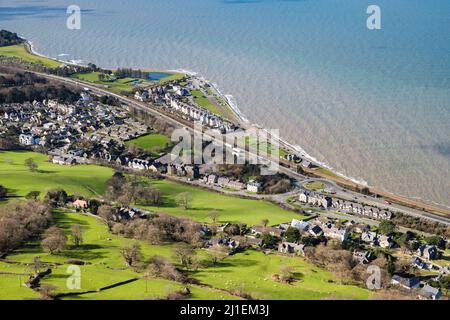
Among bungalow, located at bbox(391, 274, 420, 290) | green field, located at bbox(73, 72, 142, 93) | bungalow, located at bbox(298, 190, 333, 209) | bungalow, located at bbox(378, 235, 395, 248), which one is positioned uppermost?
green field, located at bbox(73, 72, 142, 93)

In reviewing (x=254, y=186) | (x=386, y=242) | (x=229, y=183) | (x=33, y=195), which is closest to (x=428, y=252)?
(x=386, y=242)

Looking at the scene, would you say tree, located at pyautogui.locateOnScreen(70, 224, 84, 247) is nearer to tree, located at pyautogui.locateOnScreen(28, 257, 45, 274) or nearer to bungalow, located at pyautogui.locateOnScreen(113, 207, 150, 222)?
tree, located at pyautogui.locateOnScreen(28, 257, 45, 274)

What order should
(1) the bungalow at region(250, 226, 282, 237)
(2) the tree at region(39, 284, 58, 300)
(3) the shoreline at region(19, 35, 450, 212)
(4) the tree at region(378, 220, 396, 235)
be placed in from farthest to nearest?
(3) the shoreline at region(19, 35, 450, 212) < (4) the tree at region(378, 220, 396, 235) < (1) the bungalow at region(250, 226, 282, 237) < (2) the tree at region(39, 284, 58, 300)

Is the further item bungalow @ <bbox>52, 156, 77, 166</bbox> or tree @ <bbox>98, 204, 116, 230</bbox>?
bungalow @ <bbox>52, 156, 77, 166</bbox>

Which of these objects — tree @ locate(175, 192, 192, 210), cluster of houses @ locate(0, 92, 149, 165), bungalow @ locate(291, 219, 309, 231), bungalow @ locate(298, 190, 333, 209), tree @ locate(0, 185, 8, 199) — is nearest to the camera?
bungalow @ locate(291, 219, 309, 231)

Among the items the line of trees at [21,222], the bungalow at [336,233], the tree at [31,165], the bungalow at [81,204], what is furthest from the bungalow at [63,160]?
the bungalow at [336,233]

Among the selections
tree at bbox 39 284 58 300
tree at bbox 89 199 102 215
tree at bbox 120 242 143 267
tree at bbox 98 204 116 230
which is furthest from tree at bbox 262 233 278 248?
tree at bbox 39 284 58 300

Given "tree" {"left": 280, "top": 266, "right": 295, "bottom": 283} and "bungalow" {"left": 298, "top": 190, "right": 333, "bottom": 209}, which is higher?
"bungalow" {"left": 298, "top": 190, "right": 333, "bottom": 209}
